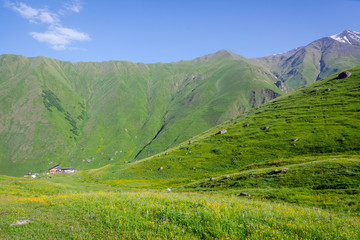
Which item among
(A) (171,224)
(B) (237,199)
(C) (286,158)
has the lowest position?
(C) (286,158)

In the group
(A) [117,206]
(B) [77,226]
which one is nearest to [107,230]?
(B) [77,226]

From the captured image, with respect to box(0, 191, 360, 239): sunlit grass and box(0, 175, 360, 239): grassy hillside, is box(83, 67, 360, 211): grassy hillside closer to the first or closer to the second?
box(0, 175, 360, 239): grassy hillside

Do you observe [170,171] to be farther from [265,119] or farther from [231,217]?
[231,217]

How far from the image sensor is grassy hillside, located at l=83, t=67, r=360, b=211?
30.2 m

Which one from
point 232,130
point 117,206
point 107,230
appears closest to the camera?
point 107,230

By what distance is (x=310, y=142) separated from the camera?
70062 millimetres

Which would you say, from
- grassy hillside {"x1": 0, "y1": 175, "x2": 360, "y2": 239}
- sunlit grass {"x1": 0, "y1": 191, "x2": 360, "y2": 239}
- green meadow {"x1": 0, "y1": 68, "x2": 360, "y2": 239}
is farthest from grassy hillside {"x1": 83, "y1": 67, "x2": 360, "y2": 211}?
sunlit grass {"x1": 0, "y1": 191, "x2": 360, "y2": 239}

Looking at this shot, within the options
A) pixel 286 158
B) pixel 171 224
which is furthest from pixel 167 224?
pixel 286 158

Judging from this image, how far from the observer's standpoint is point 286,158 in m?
63.0

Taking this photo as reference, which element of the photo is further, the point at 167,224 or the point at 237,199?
the point at 237,199

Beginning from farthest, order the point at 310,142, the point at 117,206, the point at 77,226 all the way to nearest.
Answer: the point at 310,142 → the point at 117,206 → the point at 77,226

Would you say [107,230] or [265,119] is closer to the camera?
[107,230]

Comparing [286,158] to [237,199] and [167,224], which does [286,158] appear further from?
[167,224]

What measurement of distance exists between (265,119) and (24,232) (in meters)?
118
